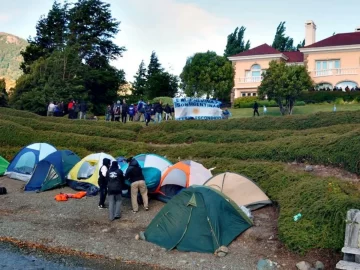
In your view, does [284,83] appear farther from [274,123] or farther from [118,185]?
Result: [118,185]

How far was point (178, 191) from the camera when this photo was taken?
59.2ft

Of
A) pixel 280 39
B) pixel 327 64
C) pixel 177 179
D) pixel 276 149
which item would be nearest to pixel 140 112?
pixel 276 149

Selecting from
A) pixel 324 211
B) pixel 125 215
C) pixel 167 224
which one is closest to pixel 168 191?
pixel 125 215

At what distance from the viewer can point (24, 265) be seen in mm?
12055

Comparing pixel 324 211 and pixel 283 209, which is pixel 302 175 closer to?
pixel 283 209

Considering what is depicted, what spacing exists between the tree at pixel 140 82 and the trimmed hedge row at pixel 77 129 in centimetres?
3676

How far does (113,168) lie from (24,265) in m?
4.91

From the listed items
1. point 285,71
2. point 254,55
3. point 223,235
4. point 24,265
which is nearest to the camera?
point 24,265

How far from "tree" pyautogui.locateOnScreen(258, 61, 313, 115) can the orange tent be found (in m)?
21.5

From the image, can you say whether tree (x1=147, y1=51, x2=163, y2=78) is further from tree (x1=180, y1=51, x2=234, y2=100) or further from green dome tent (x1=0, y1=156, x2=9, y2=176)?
green dome tent (x1=0, y1=156, x2=9, y2=176)

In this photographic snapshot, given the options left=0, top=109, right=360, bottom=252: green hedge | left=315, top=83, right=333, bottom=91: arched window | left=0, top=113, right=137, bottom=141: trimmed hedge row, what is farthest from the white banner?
left=315, top=83, right=333, bottom=91: arched window

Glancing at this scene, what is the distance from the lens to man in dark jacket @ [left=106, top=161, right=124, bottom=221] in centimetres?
1567

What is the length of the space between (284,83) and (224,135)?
46.7ft

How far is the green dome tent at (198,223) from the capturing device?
1308cm
